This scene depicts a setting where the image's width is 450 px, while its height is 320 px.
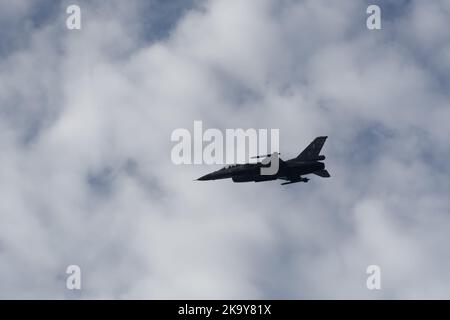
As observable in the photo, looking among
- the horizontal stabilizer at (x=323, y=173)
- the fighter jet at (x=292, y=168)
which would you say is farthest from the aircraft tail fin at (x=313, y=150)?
the horizontal stabilizer at (x=323, y=173)

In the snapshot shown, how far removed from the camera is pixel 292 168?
100375 millimetres

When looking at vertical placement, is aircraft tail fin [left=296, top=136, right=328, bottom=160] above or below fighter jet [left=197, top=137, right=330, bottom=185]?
above

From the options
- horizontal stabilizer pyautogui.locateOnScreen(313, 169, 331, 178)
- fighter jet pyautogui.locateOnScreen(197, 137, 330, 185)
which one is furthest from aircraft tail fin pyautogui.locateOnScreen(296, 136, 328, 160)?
horizontal stabilizer pyautogui.locateOnScreen(313, 169, 331, 178)

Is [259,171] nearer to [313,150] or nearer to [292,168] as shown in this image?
[292,168]

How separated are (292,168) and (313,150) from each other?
466 cm

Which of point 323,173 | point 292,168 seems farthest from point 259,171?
point 323,173

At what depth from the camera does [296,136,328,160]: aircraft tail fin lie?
10050 centimetres

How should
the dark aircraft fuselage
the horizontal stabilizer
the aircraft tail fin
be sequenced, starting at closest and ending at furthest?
1. the dark aircraft fuselage
2. the aircraft tail fin
3. the horizontal stabilizer

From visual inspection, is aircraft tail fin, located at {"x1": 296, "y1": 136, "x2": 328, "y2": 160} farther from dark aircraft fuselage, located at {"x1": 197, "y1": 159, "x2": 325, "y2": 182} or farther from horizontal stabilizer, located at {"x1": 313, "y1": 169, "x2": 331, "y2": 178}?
horizontal stabilizer, located at {"x1": 313, "y1": 169, "x2": 331, "y2": 178}

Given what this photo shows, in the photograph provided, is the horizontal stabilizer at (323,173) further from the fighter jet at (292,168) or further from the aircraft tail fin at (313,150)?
the aircraft tail fin at (313,150)
